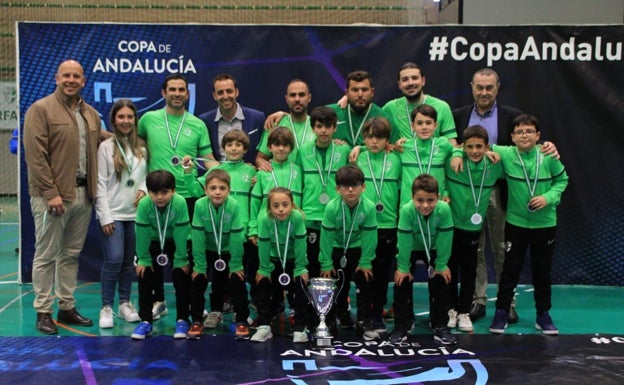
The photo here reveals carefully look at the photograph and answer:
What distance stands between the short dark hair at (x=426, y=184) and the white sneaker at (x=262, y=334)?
1.32 m

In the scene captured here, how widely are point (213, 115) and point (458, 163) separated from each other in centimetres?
195

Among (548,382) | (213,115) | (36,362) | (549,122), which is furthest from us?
(549,122)

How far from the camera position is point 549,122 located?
19.7ft

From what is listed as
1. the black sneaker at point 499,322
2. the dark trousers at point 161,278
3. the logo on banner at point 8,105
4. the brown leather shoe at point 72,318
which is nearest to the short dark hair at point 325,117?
the dark trousers at point 161,278

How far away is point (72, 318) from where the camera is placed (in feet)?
16.0

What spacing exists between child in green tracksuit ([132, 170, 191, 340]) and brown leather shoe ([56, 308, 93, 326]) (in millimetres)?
547

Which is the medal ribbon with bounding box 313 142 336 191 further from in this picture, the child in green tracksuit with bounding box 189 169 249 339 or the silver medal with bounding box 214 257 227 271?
the silver medal with bounding box 214 257 227 271

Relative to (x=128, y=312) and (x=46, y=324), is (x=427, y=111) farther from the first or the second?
(x=46, y=324)

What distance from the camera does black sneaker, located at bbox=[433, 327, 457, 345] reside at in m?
4.36

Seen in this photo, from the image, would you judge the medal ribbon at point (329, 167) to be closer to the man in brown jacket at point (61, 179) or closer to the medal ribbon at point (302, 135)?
the medal ribbon at point (302, 135)

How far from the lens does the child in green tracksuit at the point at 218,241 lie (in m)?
4.45

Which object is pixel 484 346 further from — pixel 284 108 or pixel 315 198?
pixel 284 108

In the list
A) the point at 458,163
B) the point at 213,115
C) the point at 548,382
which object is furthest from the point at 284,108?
the point at 548,382

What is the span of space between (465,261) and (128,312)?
2.48 m
